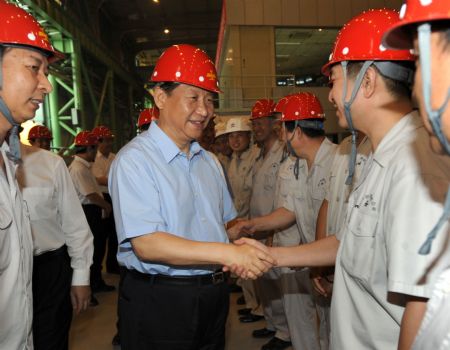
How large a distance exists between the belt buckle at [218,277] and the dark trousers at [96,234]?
4.59 metres

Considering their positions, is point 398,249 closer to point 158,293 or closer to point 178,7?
point 158,293

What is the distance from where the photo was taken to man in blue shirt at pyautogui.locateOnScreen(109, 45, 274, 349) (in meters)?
2.03

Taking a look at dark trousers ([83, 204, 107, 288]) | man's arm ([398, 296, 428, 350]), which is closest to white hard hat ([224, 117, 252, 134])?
dark trousers ([83, 204, 107, 288])

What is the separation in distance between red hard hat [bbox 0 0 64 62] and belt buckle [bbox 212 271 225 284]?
1.52 metres

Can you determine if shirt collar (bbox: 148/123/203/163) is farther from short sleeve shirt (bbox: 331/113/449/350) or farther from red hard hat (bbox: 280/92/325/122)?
red hard hat (bbox: 280/92/325/122)

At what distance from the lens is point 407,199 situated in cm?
134

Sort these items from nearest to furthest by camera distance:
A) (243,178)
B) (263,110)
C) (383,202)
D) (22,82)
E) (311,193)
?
(383,202) < (22,82) < (311,193) < (263,110) < (243,178)

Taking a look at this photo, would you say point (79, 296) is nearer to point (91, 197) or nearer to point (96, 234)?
point (91, 197)

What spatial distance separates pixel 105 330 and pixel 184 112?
378 cm

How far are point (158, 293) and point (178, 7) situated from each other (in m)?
17.5

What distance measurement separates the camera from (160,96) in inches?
93.3

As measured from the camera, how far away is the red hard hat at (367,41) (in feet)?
5.77

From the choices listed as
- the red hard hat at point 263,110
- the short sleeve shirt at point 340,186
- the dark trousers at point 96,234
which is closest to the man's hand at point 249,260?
the short sleeve shirt at point 340,186

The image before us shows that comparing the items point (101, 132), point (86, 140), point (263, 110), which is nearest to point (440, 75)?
point (263, 110)
